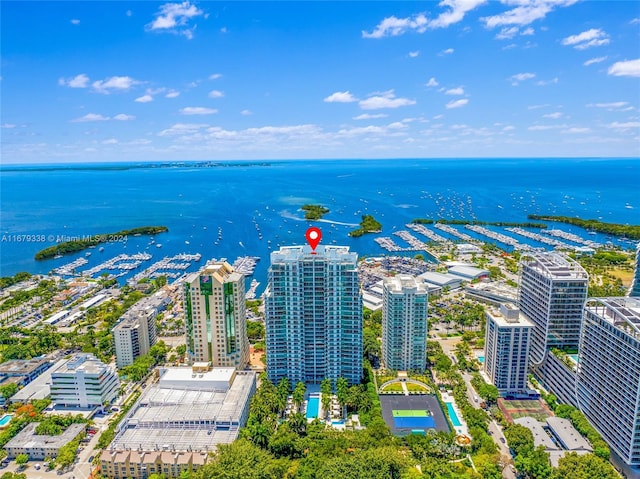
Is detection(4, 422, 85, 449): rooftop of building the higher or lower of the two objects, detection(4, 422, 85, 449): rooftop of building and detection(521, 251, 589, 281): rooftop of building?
the lower

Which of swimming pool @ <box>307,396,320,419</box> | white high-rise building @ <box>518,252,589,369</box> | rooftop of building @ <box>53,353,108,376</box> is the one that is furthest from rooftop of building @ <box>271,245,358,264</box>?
rooftop of building @ <box>53,353,108,376</box>

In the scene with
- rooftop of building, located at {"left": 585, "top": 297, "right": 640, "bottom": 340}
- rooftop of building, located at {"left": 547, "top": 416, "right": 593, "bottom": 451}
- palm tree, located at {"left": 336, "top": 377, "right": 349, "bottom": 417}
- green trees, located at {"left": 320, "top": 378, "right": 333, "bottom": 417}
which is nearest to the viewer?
rooftop of building, located at {"left": 585, "top": 297, "right": 640, "bottom": 340}

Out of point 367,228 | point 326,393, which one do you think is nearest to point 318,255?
point 326,393

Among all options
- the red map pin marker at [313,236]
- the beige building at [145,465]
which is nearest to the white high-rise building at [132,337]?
the beige building at [145,465]

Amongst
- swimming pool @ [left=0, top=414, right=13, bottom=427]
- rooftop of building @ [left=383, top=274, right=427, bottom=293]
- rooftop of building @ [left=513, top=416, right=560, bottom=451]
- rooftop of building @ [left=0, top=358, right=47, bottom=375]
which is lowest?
swimming pool @ [left=0, top=414, right=13, bottom=427]

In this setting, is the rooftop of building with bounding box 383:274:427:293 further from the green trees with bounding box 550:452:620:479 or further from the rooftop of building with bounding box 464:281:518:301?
A: the rooftop of building with bounding box 464:281:518:301

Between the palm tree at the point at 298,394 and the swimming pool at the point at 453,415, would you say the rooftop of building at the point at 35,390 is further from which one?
the swimming pool at the point at 453,415

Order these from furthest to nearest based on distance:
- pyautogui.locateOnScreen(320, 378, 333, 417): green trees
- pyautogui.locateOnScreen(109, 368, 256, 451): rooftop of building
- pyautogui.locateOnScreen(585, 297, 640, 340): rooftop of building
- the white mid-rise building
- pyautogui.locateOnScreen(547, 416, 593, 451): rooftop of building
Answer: the white mid-rise building
pyautogui.locateOnScreen(320, 378, 333, 417): green trees
pyautogui.locateOnScreen(109, 368, 256, 451): rooftop of building
pyautogui.locateOnScreen(547, 416, 593, 451): rooftop of building
pyautogui.locateOnScreen(585, 297, 640, 340): rooftop of building

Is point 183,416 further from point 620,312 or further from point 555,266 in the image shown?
point 555,266
